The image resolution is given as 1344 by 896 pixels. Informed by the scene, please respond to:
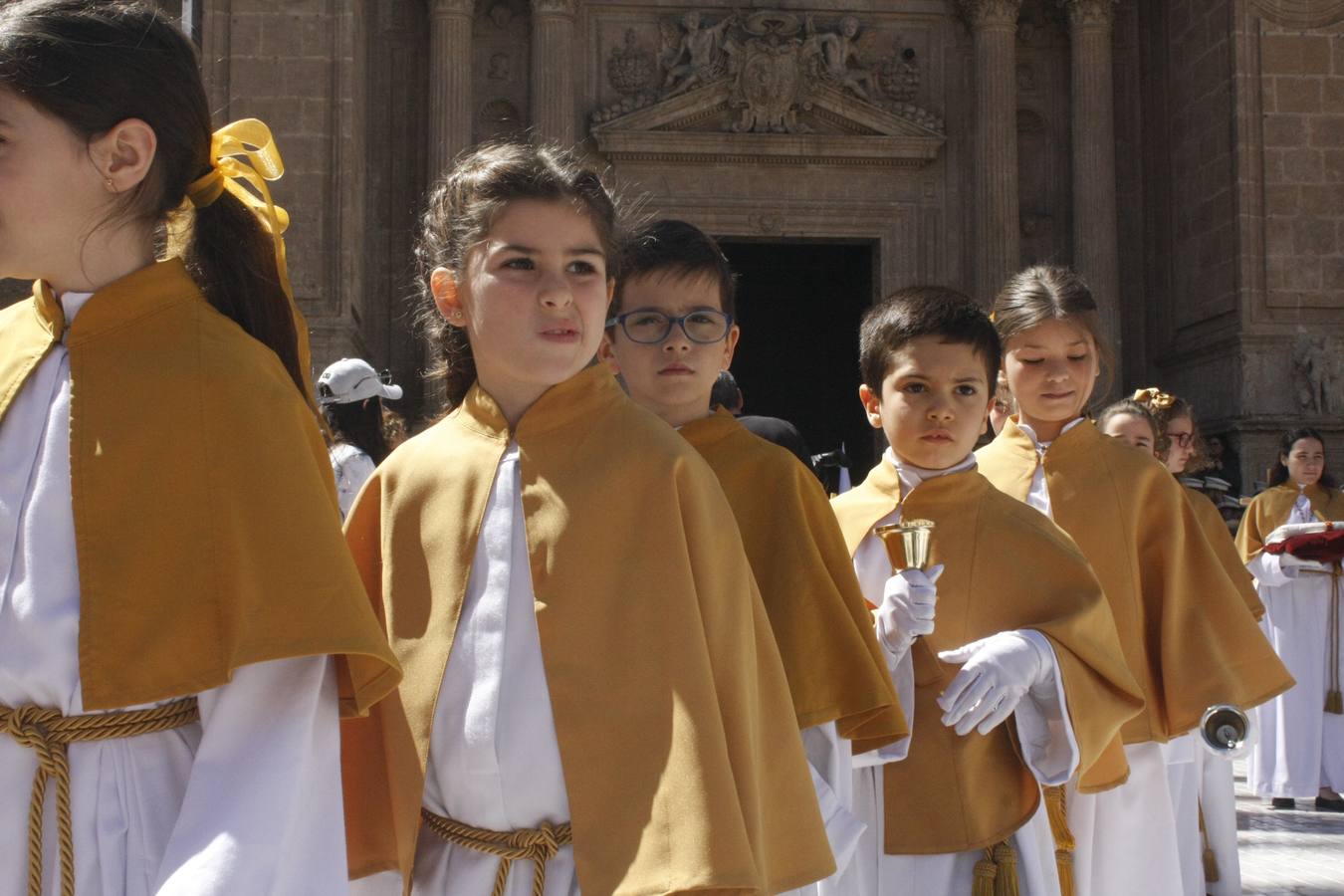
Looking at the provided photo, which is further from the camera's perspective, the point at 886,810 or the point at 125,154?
the point at 886,810

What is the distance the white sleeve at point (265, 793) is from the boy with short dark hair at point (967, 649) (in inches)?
55.2

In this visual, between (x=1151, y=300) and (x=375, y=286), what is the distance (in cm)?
844

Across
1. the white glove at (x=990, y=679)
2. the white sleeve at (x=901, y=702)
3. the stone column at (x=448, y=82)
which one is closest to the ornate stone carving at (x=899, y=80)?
the stone column at (x=448, y=82)

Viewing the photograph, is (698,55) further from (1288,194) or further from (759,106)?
(1288,194)

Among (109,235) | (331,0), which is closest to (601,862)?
(109,235)

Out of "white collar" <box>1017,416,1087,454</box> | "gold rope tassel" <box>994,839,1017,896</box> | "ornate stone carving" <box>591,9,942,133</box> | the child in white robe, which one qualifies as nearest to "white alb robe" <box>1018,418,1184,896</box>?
"gold rope tassel" <box>994,839,1017,896</box>

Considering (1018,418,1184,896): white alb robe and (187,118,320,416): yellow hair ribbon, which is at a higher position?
(187,118,320,416): yellow hair ribbon

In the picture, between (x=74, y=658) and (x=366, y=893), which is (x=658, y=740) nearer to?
(x=366, y=893)

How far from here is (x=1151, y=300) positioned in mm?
16922

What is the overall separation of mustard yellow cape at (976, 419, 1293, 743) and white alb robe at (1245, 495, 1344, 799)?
5.62 metres

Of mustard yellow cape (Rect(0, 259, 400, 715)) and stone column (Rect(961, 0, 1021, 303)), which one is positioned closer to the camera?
mustard yellow cape (Rect(0, 259, 400, 715))

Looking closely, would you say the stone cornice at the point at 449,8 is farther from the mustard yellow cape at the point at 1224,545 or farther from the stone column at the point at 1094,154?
the mustard yellow cape at the point at 1224,545

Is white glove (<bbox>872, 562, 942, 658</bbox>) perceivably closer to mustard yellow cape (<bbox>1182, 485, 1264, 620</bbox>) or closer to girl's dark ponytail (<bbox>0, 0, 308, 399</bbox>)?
girl's dark ponytail (<bbox>0, 0, 308, 399</bbox>)

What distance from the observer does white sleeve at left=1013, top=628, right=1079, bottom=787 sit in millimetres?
3221
